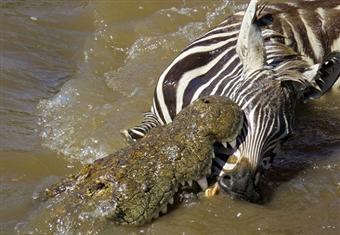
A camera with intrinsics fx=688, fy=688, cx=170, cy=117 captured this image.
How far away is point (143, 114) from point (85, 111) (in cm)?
66

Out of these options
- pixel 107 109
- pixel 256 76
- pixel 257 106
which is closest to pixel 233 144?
pixel 257 106

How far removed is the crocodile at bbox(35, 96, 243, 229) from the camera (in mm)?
3887

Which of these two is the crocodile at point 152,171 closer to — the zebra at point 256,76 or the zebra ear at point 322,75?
the zebra at point 256,76

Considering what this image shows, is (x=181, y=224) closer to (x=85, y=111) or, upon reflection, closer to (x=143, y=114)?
(x=143, y=114)

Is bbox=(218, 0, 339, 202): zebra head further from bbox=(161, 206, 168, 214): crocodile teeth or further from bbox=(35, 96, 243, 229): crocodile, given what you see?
bbox=(161, 206, 168, 214): crocodile teeth

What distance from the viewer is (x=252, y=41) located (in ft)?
14.7

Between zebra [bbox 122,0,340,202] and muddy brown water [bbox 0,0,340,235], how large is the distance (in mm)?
277

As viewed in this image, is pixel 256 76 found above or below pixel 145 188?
above

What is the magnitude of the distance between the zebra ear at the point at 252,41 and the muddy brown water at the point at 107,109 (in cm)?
85

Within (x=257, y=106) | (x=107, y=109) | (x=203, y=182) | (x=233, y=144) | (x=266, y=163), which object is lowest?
(x=107, y=109)

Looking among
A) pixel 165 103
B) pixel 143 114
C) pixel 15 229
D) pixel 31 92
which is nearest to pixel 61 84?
pixel 31 92

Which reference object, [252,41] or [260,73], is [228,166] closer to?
[260,73]

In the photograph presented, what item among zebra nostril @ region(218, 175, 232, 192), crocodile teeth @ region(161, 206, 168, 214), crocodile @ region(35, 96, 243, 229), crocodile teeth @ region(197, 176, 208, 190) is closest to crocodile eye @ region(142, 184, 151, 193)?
crocodile @ region(35, 96, 243, 229)

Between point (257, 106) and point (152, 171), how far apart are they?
79 cm
